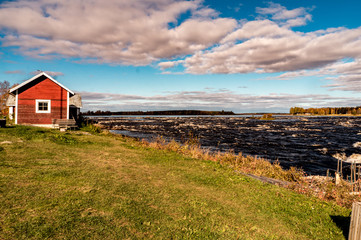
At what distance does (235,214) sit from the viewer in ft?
21.4

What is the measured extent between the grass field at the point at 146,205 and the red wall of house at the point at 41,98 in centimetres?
1727

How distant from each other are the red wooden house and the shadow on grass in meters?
27.8

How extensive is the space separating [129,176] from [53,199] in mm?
3294

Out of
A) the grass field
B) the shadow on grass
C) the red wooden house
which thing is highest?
the red wooden house

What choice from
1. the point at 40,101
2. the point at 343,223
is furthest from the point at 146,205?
the point at 40,101

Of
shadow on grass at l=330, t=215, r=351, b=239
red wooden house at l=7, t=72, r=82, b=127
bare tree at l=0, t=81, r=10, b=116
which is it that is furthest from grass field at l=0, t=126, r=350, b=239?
bare tree at l=0, t=81, r=10, b=116

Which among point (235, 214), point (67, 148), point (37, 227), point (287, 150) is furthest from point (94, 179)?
point (287, 150)

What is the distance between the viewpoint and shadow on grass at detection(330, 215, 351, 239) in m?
6.08

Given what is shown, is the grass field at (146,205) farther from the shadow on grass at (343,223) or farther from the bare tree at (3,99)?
the bare tree at (3,99)

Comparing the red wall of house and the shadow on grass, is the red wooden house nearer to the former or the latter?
the red wall of house

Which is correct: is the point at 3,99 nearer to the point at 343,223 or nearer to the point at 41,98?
the point at 41,98

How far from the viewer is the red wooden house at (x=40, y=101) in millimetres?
25141

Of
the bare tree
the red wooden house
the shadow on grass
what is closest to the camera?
the shadow on grass

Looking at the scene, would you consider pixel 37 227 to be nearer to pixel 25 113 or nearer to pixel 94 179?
pixel 94 179
